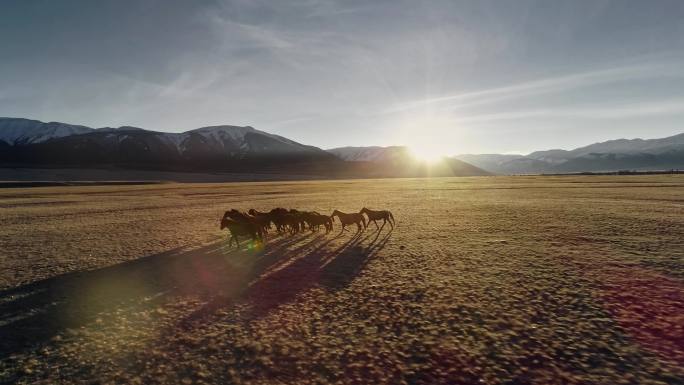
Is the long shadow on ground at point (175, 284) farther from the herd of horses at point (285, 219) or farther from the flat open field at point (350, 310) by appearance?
the herd of horses at point (285, 219)

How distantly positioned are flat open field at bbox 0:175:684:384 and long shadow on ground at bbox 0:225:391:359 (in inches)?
2.6

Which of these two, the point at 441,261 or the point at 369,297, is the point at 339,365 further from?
the point at 441,261

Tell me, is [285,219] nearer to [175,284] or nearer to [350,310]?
[175,284]

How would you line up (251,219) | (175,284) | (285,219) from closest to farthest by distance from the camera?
(175,284) → (251,219) → (285,219)

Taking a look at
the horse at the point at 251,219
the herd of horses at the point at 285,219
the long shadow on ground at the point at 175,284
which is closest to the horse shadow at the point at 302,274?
the long shadow on ground at the point at 175,284

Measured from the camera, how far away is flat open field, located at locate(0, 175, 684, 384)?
22.1 ft

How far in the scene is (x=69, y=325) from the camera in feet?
28.9

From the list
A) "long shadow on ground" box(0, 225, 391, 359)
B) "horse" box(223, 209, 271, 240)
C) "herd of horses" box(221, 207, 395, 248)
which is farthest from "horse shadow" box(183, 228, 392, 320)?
"horse" box(223, 209, 271, 240)

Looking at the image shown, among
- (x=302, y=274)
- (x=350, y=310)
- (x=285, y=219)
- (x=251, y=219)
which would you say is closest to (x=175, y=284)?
(x=302, y=274)

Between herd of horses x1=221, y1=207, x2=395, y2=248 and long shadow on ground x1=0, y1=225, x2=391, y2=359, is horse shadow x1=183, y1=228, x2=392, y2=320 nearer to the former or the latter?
long shadow on ground x1=0, y1=225, x2=391, y2=359

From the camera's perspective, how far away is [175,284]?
1182 centimetres

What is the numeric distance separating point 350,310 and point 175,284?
6210 millimetres

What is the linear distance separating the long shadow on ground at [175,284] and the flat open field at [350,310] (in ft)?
0.21

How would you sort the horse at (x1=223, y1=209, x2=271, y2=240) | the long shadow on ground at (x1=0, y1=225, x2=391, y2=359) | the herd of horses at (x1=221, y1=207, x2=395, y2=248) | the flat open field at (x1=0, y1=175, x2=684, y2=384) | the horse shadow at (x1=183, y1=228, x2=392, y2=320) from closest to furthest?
the flat open field at (x1=0, y1=175, x2=684, y2=384) < the long shadow on ground at (x1=0, y1=225, x2=391, y2=359) < the horse shadow at (x1=183, y1=228, x2=392, y2=320) < the horse at (x1=223, y1=209, x2=271, y2=240) < the herd of horses at (x1=221, y1=207, x2=395, y2=248)
